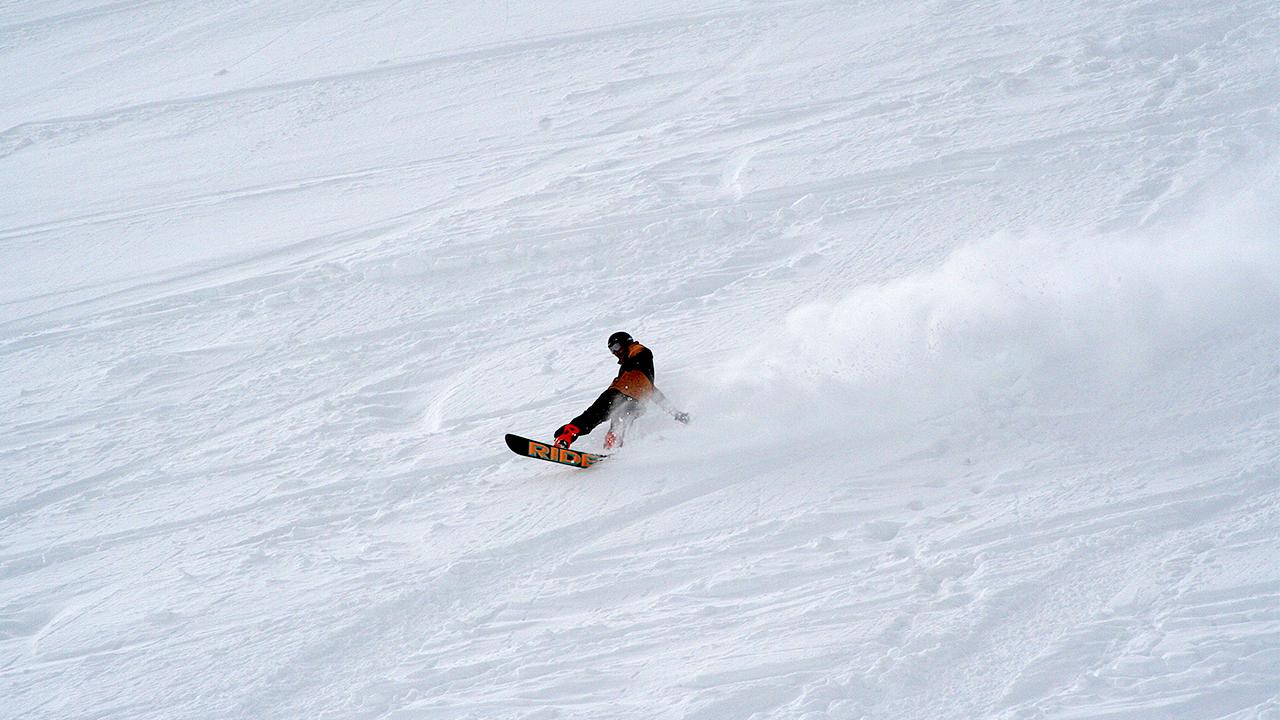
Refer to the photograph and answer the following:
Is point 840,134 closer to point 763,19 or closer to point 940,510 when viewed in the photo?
point 763,19

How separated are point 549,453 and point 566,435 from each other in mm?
195

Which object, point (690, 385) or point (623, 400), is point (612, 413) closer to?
point (623, 400)

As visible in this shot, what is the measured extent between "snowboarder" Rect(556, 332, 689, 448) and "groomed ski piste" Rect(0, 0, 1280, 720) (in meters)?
0.20

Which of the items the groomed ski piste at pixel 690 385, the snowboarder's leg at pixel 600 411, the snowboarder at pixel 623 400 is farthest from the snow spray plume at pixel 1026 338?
the snowboarder's leg at pixel 600 411

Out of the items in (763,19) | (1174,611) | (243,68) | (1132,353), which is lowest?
(1174,611)

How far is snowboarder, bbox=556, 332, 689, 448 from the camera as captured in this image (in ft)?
25.5

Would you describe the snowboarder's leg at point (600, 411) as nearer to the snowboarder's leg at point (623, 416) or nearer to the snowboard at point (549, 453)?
the snowboarder's leg at point (623, 416)

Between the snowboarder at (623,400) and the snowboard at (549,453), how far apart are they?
0.39ft

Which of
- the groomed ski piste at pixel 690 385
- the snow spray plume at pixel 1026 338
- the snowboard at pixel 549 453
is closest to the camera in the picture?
the groomed ski piste at pixel 690 385

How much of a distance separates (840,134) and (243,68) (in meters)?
11.8

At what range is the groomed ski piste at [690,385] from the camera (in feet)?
19.0

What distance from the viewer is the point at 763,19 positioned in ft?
55.5

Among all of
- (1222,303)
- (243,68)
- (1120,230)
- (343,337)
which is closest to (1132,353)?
(1222,303)

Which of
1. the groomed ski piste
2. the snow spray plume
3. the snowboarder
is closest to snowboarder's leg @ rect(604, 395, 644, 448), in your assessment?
the snowboarder
